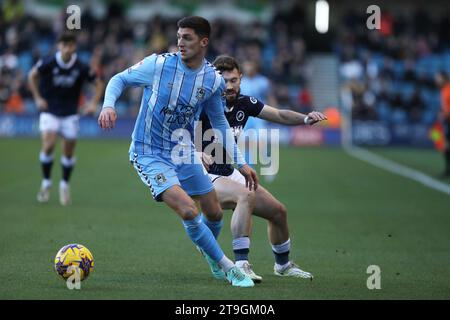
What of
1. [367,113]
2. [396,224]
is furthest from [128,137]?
[396,224]

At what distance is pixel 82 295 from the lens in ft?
25.0

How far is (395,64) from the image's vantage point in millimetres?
40594

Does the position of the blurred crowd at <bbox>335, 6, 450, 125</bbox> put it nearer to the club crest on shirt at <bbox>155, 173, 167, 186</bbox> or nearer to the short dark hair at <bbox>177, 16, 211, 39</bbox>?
the short dark hair at <bbox>177, 16, 211, 39</bbox>

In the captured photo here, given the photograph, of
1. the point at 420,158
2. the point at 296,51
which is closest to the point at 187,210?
the point at 420,158

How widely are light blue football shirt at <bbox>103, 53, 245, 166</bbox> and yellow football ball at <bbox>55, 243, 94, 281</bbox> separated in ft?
3.50

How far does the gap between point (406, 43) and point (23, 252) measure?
33270 mm

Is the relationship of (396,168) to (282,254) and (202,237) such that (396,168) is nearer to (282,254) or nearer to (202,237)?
(282,254)

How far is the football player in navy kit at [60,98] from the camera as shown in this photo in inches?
612

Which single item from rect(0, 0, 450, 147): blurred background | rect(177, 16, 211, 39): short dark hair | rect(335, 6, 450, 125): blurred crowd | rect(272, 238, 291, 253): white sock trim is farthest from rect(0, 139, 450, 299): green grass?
rect(335, 6, 450, 125): blurred crowd

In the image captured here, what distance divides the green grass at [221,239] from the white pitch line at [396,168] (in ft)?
1.69

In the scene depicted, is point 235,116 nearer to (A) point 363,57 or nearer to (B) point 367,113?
(B) point 367,113

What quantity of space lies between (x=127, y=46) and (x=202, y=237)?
29.7 metres

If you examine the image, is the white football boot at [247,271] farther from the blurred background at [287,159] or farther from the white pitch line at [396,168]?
the white pitch line at [396,168]

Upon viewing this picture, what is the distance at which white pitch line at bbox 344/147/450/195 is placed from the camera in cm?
2052
